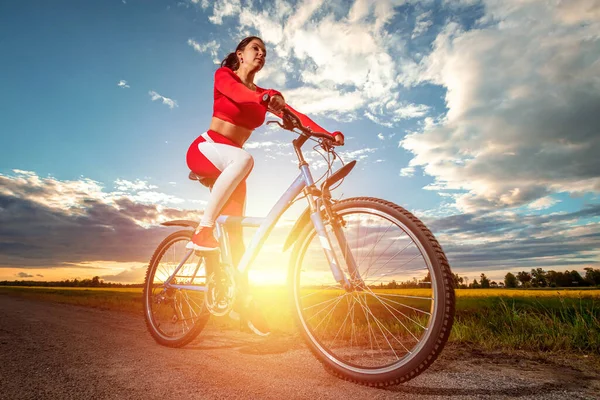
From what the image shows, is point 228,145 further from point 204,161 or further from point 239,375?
point 239,375

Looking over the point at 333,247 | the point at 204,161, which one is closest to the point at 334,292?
the point at 333,247

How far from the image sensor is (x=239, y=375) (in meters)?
2.82

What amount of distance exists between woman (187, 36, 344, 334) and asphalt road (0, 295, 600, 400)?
1.24 m

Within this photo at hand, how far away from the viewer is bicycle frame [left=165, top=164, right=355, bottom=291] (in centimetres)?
301

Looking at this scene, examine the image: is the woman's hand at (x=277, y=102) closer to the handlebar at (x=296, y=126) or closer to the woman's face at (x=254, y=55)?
the handlebar at (x=296, y=126)

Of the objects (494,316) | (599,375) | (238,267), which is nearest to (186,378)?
(238,267)

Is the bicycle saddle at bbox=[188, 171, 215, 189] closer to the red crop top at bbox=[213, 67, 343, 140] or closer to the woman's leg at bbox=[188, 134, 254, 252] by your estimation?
the woman's leg at bbox=[188, 134, 254, 252]

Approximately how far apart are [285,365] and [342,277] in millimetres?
939

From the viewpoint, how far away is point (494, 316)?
5074mm

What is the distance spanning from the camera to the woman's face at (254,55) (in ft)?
13.8

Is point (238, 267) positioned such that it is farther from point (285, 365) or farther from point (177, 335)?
point (177, 335)

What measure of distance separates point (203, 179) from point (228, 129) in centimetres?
72

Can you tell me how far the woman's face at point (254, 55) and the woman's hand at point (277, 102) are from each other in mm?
1476

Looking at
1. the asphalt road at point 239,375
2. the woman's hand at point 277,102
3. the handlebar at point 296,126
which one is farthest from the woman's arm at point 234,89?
the asphalt road at point 239,375
